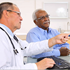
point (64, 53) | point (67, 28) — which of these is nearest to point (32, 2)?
point (67, 28)

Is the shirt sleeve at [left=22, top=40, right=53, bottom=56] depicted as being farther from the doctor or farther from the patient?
the patient

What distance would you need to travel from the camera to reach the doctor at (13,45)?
2.79 ft

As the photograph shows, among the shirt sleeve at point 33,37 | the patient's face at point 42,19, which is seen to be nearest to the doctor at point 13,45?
the shirt sleeve at point 33,37

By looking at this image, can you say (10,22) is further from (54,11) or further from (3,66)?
(54,11)

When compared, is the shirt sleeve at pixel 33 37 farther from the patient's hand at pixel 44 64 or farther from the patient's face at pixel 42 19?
the patient's hand at pixel 44 64

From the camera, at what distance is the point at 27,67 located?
0.86 meters

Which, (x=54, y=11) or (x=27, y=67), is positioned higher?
(x=54, y=11)

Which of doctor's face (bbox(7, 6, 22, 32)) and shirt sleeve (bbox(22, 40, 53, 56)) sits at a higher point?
doctor's face (bbox(7, 6, 22, 32))

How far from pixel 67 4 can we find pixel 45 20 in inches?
112

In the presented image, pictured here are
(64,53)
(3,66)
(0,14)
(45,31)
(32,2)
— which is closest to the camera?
(3,66)

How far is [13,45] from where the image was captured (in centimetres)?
96

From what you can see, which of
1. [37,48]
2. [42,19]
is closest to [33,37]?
[42,19]

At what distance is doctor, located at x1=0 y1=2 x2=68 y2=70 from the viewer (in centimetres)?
85

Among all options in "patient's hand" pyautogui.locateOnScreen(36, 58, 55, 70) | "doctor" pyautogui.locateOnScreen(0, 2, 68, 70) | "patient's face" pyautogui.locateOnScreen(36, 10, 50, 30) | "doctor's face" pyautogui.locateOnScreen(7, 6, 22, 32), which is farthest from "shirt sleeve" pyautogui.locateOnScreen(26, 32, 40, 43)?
"patient's hand" pyautogui.locateOnScreen(36, 58, 55, 70)
